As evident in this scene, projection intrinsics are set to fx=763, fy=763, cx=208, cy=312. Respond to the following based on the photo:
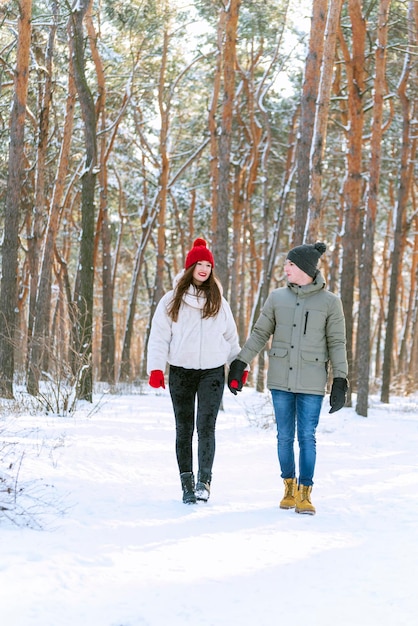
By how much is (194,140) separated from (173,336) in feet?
71.1

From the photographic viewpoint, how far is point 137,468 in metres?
6.66

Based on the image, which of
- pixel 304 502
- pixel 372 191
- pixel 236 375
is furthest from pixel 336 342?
pixel 372 191

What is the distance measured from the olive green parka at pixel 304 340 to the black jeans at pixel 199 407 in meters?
0.30

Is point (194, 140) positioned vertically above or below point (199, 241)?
above

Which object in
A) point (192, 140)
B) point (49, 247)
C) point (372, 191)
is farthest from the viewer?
point (192, 140)

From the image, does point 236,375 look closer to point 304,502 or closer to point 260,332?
point 260,332

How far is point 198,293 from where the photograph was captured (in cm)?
538

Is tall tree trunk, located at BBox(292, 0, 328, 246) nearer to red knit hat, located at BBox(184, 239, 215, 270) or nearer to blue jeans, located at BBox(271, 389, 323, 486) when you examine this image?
red knit hat, located at BBox(184, 239, 215, 270)

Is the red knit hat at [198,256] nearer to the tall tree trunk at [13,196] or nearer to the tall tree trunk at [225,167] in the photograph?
the tall tree trunk at [13,196]

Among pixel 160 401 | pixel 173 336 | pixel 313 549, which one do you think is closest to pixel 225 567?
pixel 313 549

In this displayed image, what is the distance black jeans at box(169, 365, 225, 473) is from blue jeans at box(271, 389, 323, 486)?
44 centimetres

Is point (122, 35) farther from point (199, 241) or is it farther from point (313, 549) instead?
point (313, 549)

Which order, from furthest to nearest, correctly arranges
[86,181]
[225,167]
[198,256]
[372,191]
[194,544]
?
1. [372,191]
2. [225,167]
3. [86,181]
4. [198,256]
5. [194,544]

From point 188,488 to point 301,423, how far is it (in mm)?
897
